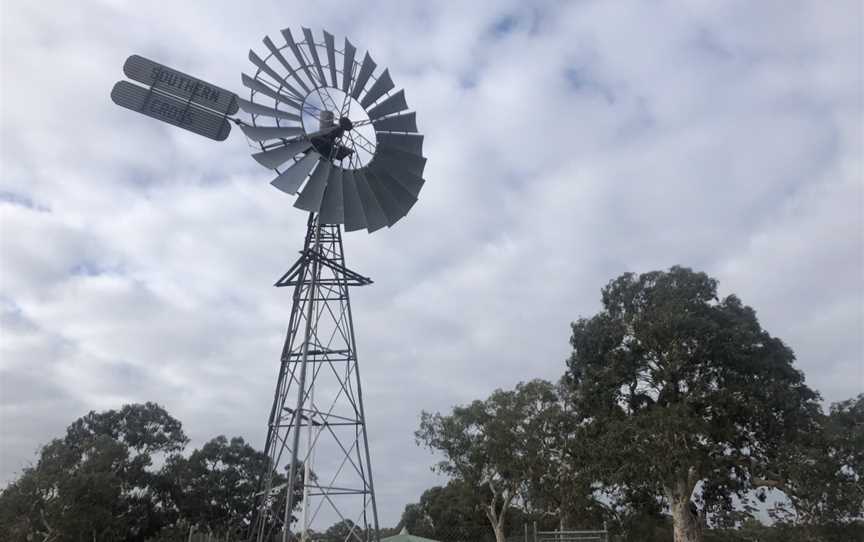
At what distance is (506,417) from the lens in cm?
3853

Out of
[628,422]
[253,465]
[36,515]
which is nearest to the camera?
[628,422]

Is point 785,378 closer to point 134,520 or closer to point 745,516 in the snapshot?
point 745,516

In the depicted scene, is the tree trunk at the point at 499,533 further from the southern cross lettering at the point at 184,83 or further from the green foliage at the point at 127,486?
the southern cross lettering at the point at 184,83

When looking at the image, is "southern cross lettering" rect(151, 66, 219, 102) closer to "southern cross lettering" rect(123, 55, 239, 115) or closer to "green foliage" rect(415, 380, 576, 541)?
"southern cross lettering" rect(123, 55, 239, 115)

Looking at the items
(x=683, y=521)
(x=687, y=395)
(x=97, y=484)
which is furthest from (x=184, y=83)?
(x=97, y=484)

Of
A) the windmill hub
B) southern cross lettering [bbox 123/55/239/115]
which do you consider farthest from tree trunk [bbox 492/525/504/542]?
southern cross lettering [bbox 123/55/239/115]

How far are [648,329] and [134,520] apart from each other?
117ft

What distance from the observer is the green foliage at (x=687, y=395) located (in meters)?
26.4

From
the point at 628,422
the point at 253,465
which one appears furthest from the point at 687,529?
the point at 253,465

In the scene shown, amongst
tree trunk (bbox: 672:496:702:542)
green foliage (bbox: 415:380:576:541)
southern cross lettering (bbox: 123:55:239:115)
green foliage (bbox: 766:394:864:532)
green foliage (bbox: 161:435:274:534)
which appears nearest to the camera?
southern cross lettering (bbox: 123:55:239:115)

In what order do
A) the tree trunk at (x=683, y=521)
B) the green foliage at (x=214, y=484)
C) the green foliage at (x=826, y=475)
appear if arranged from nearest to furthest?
the green foliage at (x=826, y=475) < the tree trunk at (x=683, y=521) < the green foliage at (x=214, y=484)

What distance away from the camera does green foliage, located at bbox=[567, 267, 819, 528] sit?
1040 inches

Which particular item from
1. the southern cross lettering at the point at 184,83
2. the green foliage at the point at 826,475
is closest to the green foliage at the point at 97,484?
the southern cross lettering at the point at 184,83

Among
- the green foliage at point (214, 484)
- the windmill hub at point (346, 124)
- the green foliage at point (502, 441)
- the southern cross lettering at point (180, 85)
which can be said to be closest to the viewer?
the southern cross lettering at point (180, 85)
